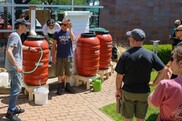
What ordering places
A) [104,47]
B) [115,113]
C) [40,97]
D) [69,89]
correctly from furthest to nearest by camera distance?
[104,47] → [69,89] → [40,97] → [115,113]

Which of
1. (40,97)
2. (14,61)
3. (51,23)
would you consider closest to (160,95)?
(14,61)

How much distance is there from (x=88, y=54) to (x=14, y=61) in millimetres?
2736

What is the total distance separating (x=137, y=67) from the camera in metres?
4.20

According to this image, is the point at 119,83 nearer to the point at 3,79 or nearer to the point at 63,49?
the point at 63,49

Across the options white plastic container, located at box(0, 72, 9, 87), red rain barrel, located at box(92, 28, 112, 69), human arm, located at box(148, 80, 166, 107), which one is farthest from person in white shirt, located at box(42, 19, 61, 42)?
human arm, located at box(148, 80, 166, 107)

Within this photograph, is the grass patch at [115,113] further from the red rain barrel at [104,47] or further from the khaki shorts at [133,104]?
the red rain barrel at [104,47]

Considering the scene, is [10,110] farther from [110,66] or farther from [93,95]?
[110,66]

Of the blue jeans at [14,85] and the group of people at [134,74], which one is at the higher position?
the group of people at [134,74]

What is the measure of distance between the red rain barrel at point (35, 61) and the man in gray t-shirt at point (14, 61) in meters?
1.07

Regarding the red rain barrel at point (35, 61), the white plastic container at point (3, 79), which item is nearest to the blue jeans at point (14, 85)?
the red rain barrel at point (35, 61)

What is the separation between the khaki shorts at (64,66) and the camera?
7.31 metres

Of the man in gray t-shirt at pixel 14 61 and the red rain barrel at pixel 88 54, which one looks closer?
the man in gray t-shirt at pixel 14 61

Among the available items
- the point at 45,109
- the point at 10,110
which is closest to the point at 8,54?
the point at 10,110

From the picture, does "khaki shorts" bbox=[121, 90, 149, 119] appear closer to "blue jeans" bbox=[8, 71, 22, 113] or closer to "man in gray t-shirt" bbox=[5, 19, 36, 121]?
"man in gray t-shirt" bbox=[5, 19, 36, 121]
